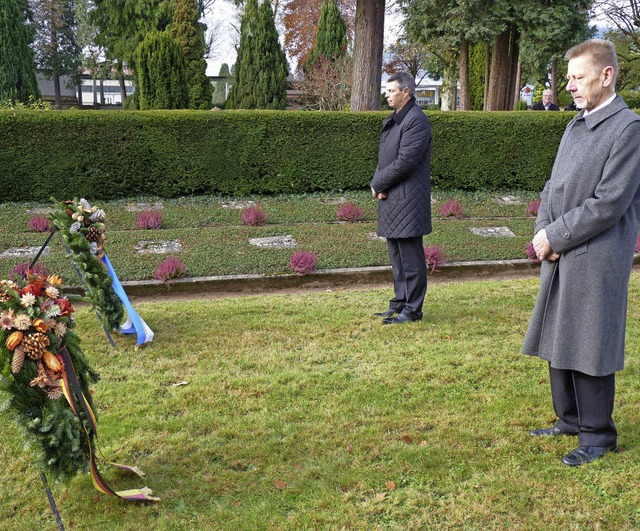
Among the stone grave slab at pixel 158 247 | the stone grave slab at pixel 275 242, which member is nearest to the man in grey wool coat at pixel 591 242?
the stone grave slab at pixel 275 242

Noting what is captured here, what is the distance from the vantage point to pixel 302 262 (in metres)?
8.19

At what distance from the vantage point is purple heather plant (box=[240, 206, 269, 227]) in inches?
417

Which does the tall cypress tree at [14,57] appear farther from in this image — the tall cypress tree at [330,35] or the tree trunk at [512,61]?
the tree trunk at [512,61]

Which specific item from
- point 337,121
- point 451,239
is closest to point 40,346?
point 451,239

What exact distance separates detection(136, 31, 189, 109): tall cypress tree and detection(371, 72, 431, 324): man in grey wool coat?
13.2 metres

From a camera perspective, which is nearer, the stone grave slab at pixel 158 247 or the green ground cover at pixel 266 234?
the green ground cover at pixel 266 234

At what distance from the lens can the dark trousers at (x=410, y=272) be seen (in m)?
6.00

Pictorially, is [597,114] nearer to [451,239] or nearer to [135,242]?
[451,239]

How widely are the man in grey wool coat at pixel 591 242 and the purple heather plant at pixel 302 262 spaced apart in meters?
4.82

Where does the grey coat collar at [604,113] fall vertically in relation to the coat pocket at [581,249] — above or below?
above

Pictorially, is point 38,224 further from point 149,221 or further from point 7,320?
point 7,320

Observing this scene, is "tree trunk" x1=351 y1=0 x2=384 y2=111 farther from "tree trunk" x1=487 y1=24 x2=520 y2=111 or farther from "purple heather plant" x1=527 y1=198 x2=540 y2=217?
"tree trunk" x1=487 y1=24 x2=520 y2=111

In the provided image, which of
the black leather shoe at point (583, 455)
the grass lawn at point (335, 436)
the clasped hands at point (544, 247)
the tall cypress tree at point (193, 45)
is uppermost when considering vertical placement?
the tall cypress tree at point (193, 45)

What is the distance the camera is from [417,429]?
399 centimetres
